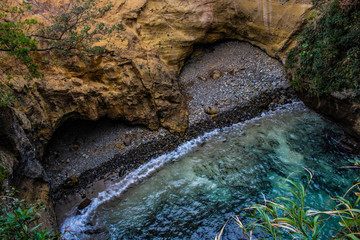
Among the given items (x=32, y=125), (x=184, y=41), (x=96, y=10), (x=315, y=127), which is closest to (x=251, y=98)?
(x=315, y=127)

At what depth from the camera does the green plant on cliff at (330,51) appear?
23.6 ft

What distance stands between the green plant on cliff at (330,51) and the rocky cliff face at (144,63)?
48.4 inches

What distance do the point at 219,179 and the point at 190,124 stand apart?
3272 mm

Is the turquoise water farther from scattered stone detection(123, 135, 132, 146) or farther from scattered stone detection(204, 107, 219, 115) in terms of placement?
scattered stone detection(123, 135, 132, 146)

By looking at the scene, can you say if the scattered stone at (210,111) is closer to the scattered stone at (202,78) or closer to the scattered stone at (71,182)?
the scattered stone at (202,78)

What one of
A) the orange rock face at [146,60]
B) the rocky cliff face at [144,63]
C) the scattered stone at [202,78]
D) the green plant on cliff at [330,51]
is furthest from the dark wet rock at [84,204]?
the green plant on cliff at [330,51]

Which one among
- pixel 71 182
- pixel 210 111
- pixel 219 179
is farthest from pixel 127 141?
pixel 219 179

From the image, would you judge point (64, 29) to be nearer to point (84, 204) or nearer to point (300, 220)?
point (84, 204)

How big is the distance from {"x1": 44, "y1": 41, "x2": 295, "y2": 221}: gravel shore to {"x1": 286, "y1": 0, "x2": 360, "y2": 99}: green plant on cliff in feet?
3.82

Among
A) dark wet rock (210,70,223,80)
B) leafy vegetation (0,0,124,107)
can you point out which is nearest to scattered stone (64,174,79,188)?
leafy vegetation (0,0,124,107)

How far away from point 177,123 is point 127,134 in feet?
8.03

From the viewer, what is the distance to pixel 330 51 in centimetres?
793

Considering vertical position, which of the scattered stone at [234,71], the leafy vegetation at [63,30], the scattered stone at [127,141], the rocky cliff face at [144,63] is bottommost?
the scattered stone at [127,141]

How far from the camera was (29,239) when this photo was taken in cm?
271
